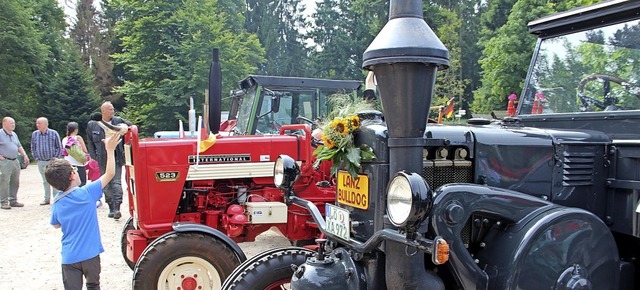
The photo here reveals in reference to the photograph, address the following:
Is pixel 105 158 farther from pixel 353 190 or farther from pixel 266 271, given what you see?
pixel 353 190

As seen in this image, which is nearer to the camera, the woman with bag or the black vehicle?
the black vehicle

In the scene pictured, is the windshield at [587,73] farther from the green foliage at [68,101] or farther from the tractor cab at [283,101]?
the green foliage at [68,101]

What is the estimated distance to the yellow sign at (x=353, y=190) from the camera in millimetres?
2904

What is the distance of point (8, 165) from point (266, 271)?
8438 millimetres

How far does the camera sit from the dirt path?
18.1 ft

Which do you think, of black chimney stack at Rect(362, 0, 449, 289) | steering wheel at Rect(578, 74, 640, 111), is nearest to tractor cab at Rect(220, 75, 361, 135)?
steering wheel at Rect(578, 74, 640, 111)

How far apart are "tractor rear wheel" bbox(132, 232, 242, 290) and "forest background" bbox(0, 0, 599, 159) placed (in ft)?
54.7

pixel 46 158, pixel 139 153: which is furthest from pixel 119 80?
pixel 139 153

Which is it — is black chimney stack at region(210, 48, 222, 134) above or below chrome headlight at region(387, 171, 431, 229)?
above

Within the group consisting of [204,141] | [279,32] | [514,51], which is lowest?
[204,141]

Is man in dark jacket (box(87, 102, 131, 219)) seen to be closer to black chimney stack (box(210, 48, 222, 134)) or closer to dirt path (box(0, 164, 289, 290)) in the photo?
dirt path (box(0, 164, 289, 290))

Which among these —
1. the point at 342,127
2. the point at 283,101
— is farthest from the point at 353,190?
the point at 283,101

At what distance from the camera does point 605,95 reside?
11.7 feet

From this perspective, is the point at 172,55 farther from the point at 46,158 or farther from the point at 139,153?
the point at 139,153
